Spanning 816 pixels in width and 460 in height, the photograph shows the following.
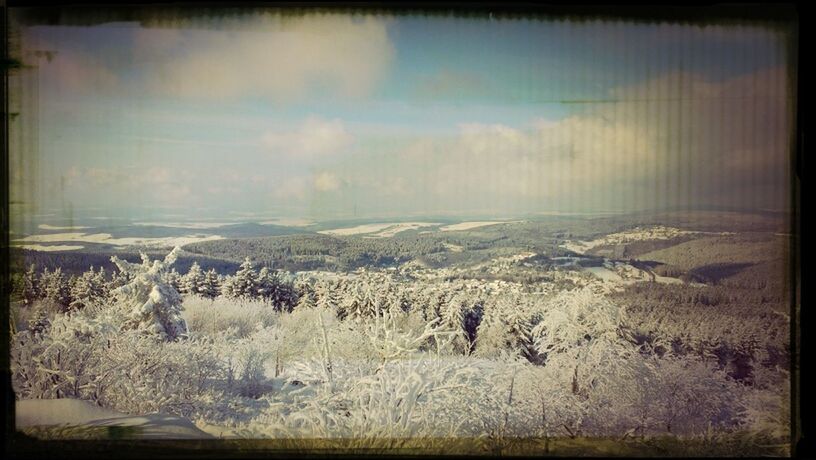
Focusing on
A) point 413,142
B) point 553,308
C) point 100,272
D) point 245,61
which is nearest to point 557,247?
point 553,308

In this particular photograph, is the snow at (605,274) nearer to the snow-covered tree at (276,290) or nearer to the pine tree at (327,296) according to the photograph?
the pine tree at (327,296)

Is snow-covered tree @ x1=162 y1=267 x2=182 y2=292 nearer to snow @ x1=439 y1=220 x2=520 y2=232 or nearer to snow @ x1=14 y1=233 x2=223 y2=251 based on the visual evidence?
snow @ x1=14 y1=233 x2=223 y2=251

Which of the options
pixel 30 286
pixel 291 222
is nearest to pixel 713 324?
pixel 291 222

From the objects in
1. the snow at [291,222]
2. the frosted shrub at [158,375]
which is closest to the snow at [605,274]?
the snow at [291,222]

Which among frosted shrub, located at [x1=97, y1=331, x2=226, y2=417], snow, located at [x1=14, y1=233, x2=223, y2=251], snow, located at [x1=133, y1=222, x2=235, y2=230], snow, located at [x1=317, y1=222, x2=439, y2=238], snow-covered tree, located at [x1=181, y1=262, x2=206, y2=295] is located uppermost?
snow, located at [x1=133, y1=222, x2=235, y2=230]

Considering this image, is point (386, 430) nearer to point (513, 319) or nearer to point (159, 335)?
point (513, 319)

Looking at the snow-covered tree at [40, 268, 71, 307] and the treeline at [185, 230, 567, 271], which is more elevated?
the treeline at [185, 230, 567, 271]

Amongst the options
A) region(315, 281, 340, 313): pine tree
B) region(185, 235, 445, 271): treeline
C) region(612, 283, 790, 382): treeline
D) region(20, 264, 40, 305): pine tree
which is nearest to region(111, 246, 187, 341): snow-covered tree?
region(185, 235, 445, 271): treeline
